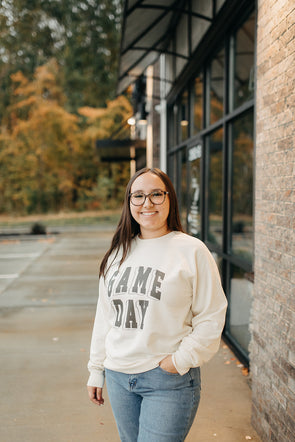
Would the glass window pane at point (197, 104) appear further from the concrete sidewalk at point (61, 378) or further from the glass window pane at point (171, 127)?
the concrete sidewalk at point (61, 378)

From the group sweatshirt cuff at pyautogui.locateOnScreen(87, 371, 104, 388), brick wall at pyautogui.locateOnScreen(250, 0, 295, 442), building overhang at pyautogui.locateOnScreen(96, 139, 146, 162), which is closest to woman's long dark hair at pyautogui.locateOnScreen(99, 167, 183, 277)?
sweatshirt cuff at pyautogui.locateOnScreen(87, 371, 104, 388)

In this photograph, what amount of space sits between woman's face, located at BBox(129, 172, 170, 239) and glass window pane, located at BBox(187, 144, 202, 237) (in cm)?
427

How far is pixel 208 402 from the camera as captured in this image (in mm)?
3674

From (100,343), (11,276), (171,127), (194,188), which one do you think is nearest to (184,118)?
(171,127)

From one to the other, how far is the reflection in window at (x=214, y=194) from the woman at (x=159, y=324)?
13.8 feet

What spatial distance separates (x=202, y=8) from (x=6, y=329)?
4884 mm

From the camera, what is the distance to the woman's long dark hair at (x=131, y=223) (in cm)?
199

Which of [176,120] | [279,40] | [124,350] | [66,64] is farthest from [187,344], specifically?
[66,64]

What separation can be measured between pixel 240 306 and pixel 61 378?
209 centimetres

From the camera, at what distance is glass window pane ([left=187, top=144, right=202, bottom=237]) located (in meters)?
6.45

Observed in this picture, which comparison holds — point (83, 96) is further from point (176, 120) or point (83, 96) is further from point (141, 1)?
point (141, 1)

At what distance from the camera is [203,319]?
1781mm

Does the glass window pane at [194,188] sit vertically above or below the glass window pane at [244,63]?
below

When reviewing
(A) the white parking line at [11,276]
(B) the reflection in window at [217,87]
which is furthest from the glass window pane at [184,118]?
(A) the white parking line at [11,276]
